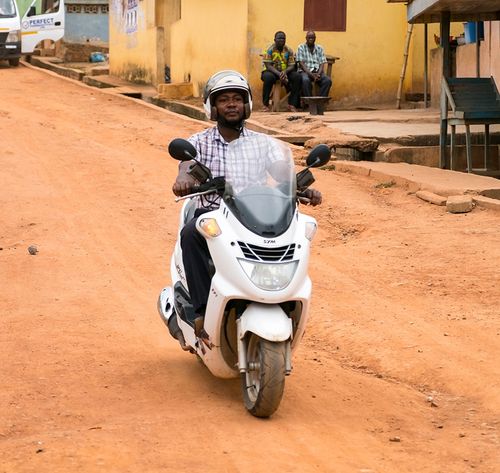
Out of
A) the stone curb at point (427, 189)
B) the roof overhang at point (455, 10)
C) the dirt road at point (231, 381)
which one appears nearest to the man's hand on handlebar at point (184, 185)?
the dirt road at point (231, 381)

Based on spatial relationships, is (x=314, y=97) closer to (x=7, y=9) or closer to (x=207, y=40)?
(x=207, y=40)

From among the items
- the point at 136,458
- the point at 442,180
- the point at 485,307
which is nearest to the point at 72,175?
the point at 442,180

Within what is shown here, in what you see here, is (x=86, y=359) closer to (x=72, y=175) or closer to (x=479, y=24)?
(x=72, y=175)

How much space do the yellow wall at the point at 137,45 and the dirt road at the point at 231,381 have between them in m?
12.0

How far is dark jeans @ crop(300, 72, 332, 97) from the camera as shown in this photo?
20.8 metres

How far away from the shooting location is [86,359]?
711cm

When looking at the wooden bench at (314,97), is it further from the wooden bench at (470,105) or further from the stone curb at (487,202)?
the stone curb at (487,202)

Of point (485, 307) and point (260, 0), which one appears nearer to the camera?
point (485, 307)

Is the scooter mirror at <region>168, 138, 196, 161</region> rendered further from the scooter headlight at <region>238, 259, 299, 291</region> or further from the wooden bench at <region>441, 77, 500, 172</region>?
the wooden bench at <region>441, 77, 500, 172</region>

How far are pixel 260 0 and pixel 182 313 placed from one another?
16.0 m

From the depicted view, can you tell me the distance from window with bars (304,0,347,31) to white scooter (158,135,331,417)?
53.4 ft

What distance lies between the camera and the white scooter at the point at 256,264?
5.63m

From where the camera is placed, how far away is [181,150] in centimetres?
597

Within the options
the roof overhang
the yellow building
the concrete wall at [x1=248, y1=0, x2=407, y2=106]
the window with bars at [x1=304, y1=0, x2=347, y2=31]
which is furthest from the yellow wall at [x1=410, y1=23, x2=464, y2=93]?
the roof overhang
